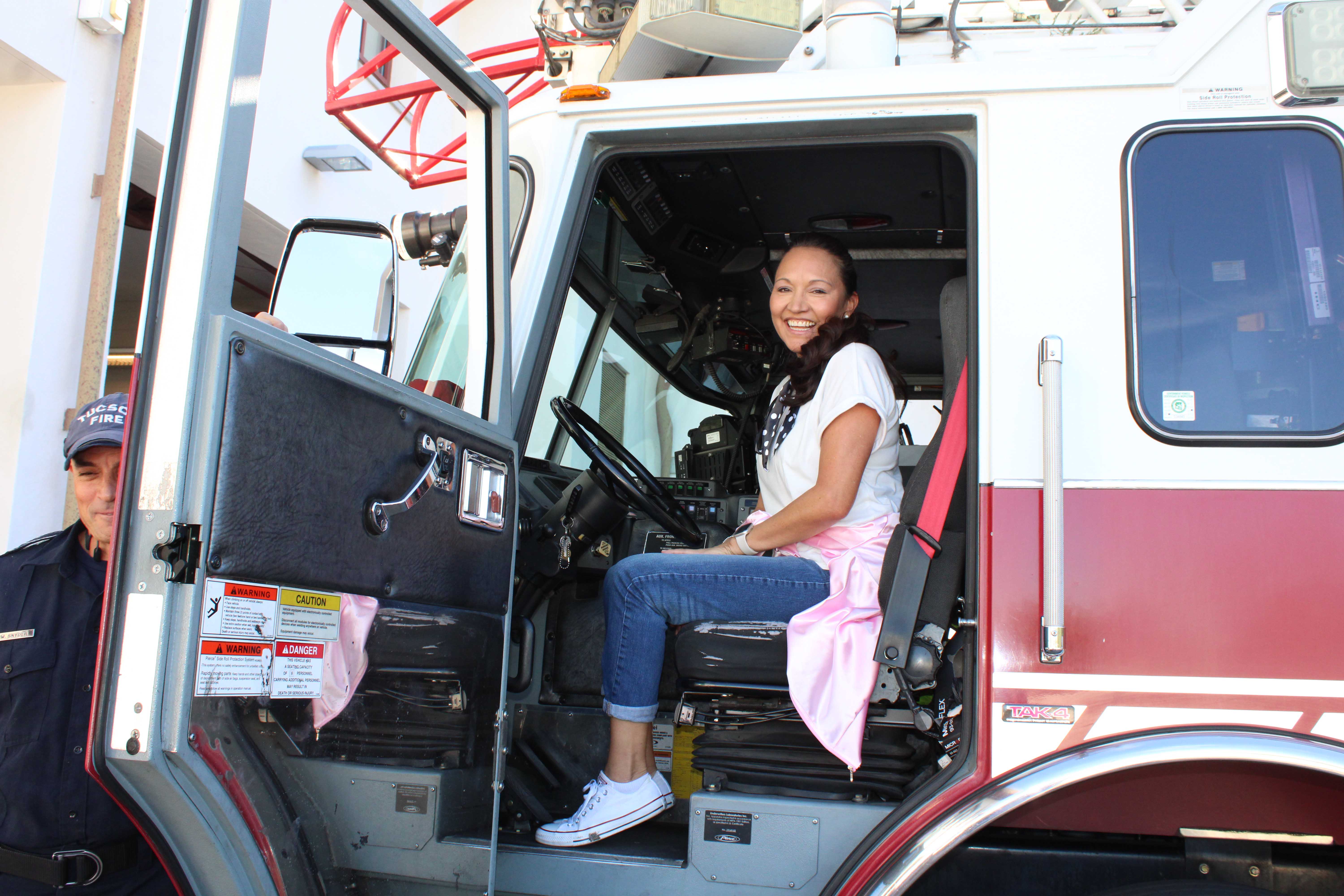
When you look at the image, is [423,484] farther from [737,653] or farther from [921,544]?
[921,544]

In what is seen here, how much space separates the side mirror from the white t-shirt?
3.14 ft

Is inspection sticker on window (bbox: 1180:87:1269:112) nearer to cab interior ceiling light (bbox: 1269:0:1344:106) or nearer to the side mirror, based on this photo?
cab interior ceiling light (bbox: 1269:0:1344:106)

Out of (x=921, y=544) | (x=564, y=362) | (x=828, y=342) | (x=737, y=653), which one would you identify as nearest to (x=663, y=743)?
(x=737, y=653)

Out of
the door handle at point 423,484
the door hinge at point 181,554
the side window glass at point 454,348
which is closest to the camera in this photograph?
the door hinge at point 181,554

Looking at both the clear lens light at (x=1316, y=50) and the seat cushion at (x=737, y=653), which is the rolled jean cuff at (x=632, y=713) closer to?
the seat cushion at (x=737, y=653)

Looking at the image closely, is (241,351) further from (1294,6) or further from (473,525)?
(1294,6)

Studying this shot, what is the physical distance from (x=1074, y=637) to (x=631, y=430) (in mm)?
2342

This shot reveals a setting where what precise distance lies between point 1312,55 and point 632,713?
5.80ft

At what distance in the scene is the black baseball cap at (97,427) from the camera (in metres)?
1.92

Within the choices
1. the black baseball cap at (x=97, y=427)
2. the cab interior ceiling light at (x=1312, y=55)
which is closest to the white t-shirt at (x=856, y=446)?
the cab interior ceiling light at (x=1312, y=55)

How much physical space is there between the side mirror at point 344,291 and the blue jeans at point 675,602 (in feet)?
2.39

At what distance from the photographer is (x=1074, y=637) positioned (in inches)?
63.4

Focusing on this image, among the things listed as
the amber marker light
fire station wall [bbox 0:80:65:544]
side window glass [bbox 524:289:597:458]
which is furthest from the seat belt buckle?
fire station wall [bbox 0:80:65:544]

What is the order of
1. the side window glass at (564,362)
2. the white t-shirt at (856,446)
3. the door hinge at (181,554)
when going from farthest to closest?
the side window glass at (564,362), the white t-shirt at (856,446), the door hinge at (181,554)
